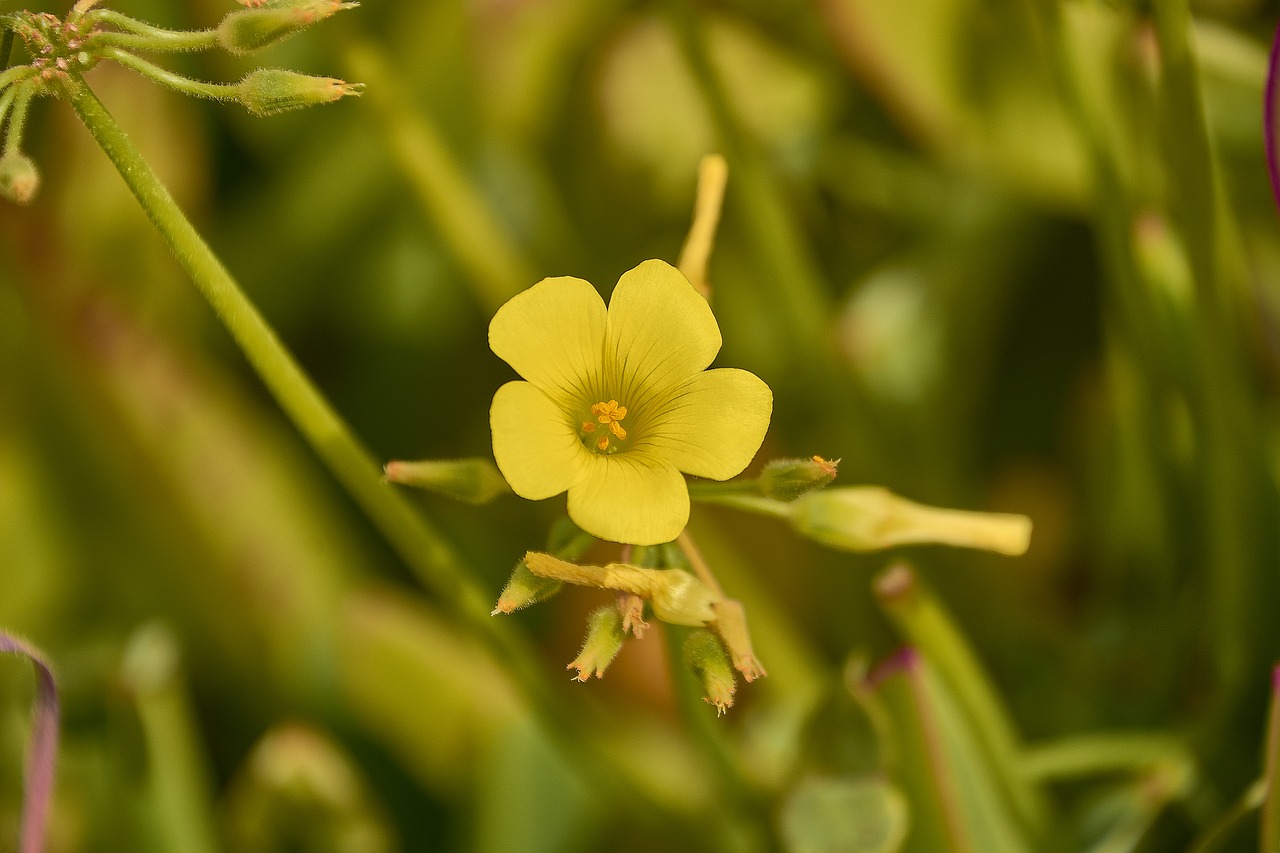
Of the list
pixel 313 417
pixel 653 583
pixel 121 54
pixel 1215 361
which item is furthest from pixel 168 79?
pixel 1215 361

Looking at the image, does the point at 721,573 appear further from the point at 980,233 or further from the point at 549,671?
the point at 980,233

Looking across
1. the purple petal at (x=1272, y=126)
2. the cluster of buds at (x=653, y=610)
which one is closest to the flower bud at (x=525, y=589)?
the cluster of buds at (x=653, y=610)

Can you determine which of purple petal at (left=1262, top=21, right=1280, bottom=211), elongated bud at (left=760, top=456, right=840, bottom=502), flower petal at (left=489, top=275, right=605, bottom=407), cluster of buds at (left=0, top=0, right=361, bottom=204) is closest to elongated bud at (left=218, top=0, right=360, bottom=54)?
cluster of buds at (left=0, top=0, right=361, bottom=204)

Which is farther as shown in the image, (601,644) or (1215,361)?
(1215,361)

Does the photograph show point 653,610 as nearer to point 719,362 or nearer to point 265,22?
point 265,22

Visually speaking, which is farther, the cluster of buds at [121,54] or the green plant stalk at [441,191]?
the green plant stalk at [441,191]

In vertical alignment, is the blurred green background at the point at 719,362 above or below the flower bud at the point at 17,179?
below

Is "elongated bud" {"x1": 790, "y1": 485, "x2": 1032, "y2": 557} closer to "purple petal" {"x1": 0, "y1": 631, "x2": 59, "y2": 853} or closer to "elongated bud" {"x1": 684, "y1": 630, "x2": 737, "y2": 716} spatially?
"elongated bud" {"x1": 684, "y1": 630, "x2": 737, "y2": 716}

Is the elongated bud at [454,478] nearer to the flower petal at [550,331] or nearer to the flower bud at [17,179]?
the flower petal at [550,331]
